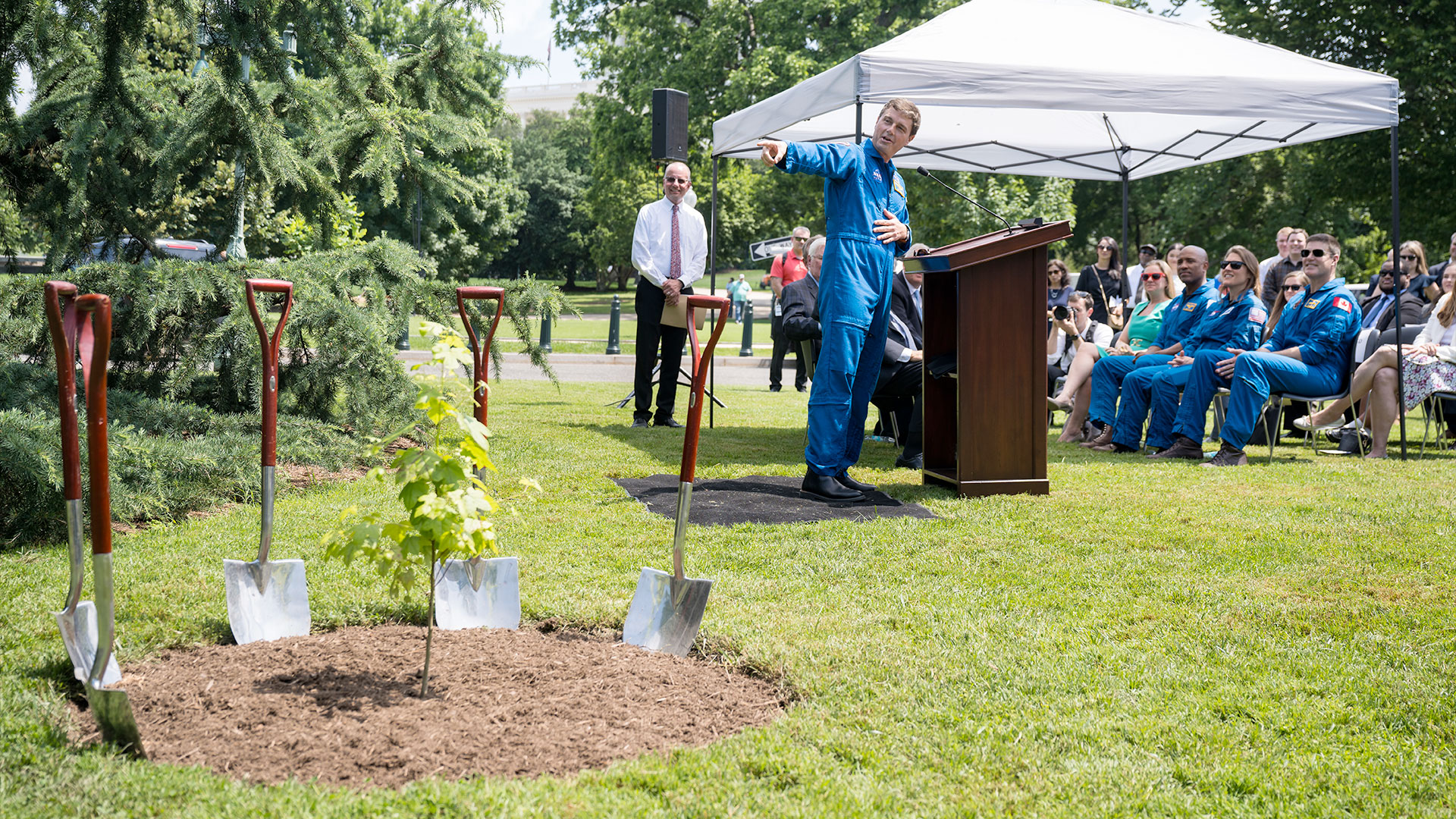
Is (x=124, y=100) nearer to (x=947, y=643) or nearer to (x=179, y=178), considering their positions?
(x=179, y=178)

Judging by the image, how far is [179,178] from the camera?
5.79m

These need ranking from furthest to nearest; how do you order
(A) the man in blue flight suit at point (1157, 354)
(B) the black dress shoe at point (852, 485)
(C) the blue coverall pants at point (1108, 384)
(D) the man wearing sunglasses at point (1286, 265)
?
(D) the man wearing sunglasses at point (1286, 265)
(C) the blue coverall pants at point (1108, 384)
(A) the man in blue flight suit at point (1157, 354)
(B) the black dress shoe at point (852, 485)

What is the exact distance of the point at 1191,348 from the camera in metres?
8.45

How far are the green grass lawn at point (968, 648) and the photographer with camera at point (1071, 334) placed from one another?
3.52 m

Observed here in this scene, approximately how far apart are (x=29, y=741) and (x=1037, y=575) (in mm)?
3226

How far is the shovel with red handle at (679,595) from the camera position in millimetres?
3143

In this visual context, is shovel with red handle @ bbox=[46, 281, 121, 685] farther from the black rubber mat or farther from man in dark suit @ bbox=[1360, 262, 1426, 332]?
man in dark suit @ bbox=[1360, 262, 1426, 332]

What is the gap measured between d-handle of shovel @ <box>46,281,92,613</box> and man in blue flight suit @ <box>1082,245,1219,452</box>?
23.6 ft

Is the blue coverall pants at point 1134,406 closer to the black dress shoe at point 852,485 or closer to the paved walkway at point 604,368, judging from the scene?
the black dress shoe at point 852,485

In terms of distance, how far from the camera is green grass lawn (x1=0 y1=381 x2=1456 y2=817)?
89.8 inches

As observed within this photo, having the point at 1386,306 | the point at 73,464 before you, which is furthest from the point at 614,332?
the point at 73,464

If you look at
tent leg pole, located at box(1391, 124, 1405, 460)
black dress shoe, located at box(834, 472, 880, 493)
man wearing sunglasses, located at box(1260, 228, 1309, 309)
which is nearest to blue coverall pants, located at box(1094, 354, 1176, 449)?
tent leg pole, located at box(1391, 124, 1405, 460)

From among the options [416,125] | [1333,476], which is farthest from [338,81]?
[1333,476]

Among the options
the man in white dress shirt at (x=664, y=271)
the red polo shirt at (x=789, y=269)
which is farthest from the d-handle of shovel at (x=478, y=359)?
the red polo shirt at (x=789, y=269)
